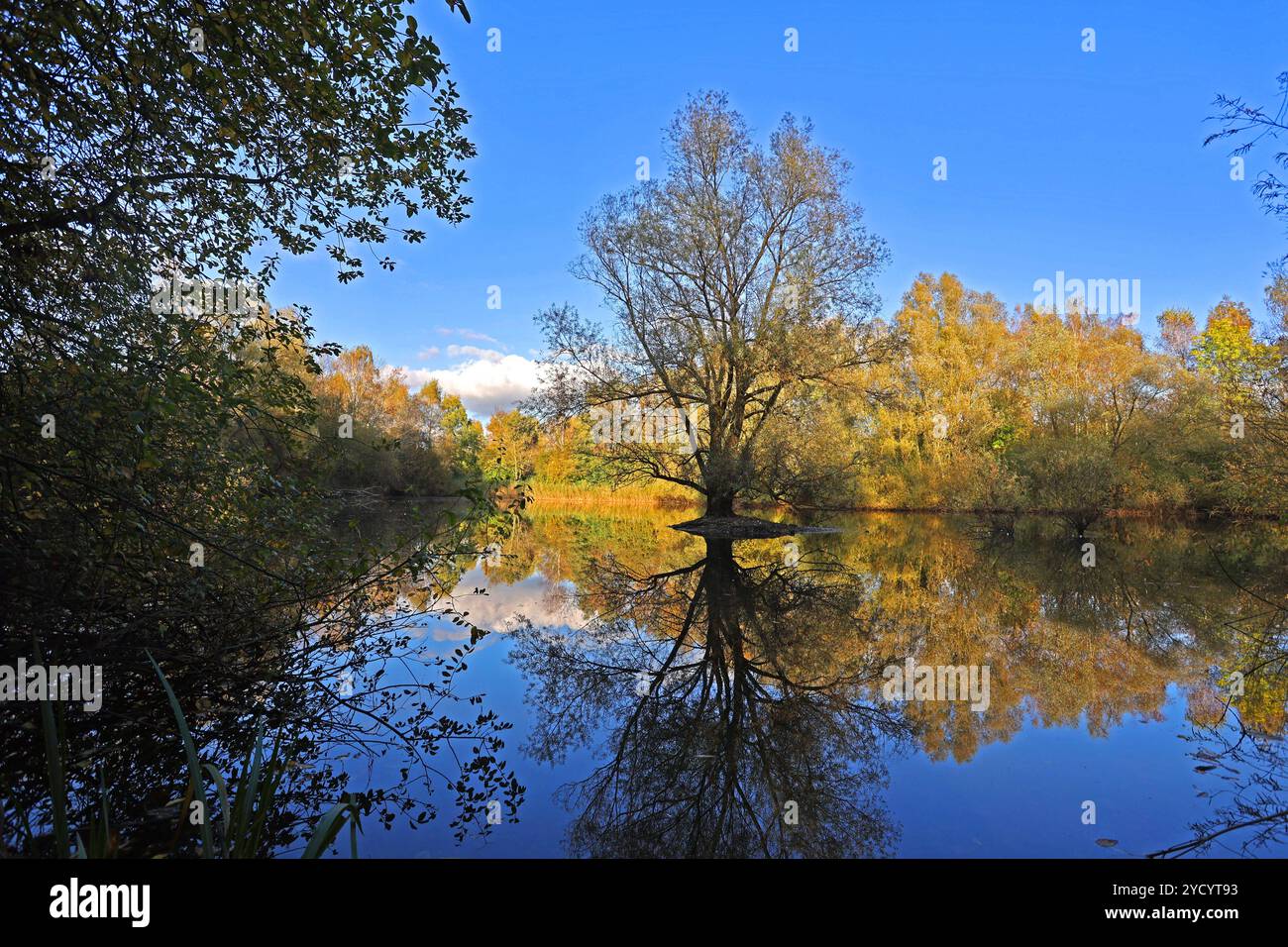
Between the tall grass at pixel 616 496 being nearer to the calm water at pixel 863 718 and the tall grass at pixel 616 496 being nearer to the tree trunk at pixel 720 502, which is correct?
the tree trunk at pixel 720 502

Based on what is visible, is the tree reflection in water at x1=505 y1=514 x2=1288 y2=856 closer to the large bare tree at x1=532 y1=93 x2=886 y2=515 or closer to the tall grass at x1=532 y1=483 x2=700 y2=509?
the large bare tree at x1=532 y1=93 x2=886 y2=515

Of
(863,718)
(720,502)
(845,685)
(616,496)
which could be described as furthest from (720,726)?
(616,496)

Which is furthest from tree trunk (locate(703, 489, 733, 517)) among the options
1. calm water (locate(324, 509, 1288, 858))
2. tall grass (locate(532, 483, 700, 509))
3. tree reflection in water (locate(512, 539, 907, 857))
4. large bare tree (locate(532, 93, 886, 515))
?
tree reflection in water (locate(512, 539, 907, 857))

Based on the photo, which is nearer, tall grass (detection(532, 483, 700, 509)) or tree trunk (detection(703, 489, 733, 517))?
tree trunk (detection(703, 489, 733, 517))

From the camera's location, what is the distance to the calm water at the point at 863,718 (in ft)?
10.2

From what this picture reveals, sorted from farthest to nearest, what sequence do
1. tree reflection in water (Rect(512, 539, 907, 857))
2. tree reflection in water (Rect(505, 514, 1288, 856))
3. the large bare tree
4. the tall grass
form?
the tall grass → the large bare tree → tree reflection in water (Rect(505, 514, 1288, 856)) → tree reflection in water (Rect(512, 539, 907, 857))

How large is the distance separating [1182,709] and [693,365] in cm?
1665

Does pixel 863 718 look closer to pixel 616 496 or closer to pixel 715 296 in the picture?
pixel 715 296

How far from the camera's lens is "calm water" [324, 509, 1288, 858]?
3.12 metres

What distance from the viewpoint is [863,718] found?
4664mm

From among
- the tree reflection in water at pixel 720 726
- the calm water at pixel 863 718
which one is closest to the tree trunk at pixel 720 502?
the calm water at pixel 863 718

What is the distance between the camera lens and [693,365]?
2044cm

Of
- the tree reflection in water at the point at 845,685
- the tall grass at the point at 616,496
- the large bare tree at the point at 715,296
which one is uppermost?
the large bare tree at the point at 715,296
